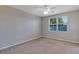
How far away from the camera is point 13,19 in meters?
4.66

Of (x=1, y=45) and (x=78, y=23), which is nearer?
(x=1, y=45)

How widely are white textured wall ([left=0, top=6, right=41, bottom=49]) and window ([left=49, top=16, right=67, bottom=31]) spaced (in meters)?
1.71

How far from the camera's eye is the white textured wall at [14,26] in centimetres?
404

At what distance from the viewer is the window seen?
637 cm

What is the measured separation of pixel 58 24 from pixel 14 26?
3.55 metres

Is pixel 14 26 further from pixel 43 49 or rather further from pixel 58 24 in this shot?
pixel 58 24

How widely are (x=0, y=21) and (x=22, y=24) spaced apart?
5.78ft

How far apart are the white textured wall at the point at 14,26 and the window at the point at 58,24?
5.60ft

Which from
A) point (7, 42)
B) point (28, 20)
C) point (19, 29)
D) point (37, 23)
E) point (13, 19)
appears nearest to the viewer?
point (7, 42)

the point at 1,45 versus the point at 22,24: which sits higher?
the point at 22,24

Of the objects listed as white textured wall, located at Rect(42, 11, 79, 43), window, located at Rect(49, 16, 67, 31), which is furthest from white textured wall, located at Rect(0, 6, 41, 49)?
white textured wall, located at Rect(42, 11, 79, 43)
